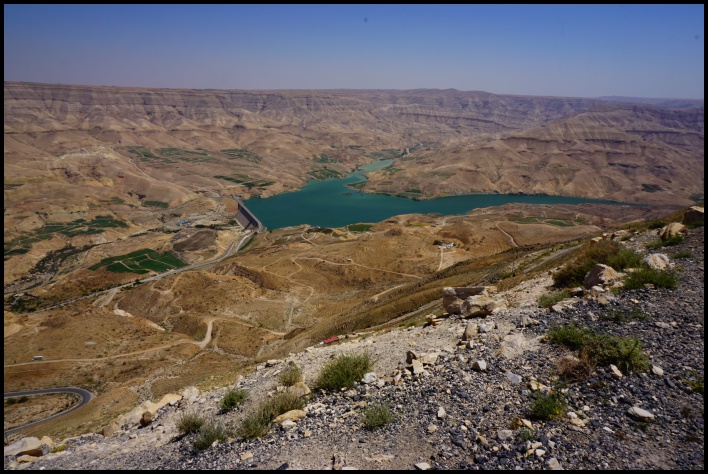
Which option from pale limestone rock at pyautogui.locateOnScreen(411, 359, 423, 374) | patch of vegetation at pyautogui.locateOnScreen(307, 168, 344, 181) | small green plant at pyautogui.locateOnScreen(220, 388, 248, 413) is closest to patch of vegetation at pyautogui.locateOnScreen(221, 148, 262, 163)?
patch of vegetation at pyautogui.locateOnScreen(307, 168, 344, 181)

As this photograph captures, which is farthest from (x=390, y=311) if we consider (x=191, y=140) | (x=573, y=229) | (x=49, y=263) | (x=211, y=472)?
(x=191, y=140)

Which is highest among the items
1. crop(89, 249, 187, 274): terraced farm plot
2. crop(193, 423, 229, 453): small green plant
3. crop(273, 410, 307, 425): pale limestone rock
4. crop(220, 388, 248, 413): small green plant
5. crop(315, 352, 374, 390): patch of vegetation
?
crop(315, 352, 374, 390): patch of vegetation

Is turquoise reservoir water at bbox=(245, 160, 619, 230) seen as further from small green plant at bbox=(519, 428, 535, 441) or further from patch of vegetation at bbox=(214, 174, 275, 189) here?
small green plant at bbox=(519, 428, 535, 441)

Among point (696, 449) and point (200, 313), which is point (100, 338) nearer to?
point (200, 313)

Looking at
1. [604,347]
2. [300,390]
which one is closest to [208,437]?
→ [300,390]

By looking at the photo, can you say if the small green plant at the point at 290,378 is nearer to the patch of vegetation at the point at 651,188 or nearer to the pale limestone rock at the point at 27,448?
the pale limestone rock at the point at 27,448

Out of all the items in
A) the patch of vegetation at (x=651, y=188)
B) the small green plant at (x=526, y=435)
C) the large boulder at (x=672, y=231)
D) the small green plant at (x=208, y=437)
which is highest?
the large boulder at (x=672, y=231)

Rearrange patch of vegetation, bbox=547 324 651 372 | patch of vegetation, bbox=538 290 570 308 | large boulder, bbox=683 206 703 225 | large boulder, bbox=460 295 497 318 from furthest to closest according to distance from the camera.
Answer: large boulder, bbox=683 206 703 225
large boulder, bbox=460 295 497 318
patch of vegetation, bbox=538 290 570 308
patch of vegetation, bbox=547 324 651 372

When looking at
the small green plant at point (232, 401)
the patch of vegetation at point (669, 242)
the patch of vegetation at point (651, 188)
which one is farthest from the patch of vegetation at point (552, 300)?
the patch of vegetation at point (651, 188)
